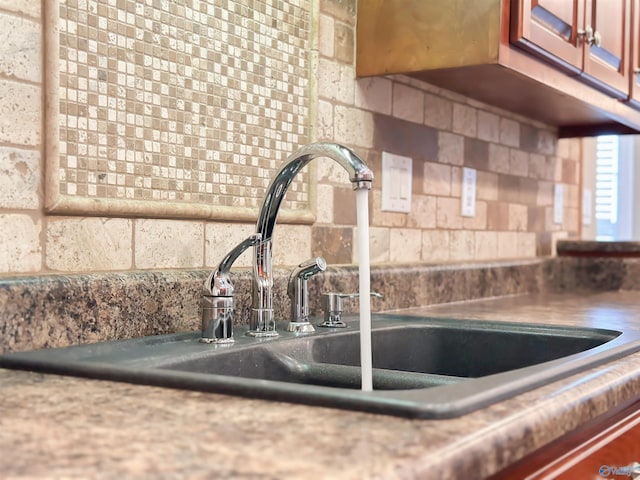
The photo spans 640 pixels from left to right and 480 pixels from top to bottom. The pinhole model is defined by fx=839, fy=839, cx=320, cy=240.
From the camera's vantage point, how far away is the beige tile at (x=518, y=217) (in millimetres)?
2518

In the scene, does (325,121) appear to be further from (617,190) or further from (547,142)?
(617,190)

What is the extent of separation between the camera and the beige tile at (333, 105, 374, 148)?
67.4 inches

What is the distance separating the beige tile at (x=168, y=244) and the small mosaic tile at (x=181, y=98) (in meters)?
0.04

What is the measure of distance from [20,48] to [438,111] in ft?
4.03

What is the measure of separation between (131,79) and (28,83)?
17 cm

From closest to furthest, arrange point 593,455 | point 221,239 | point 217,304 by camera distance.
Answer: point 593,455, point 217,304, point 221,239

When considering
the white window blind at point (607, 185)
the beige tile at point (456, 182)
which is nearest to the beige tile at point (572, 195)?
the white window blind at point (607, 185)

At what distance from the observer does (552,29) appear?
1781 mm

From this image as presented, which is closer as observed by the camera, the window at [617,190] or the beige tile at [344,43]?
the beige tile at [344,43]

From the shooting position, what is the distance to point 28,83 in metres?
1.07

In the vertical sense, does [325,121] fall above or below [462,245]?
above

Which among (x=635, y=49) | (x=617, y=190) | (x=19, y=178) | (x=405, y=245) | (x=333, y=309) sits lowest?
(x=333, y=309)

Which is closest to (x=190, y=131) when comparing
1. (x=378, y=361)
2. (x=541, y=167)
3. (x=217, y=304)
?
(x=217, y=304)

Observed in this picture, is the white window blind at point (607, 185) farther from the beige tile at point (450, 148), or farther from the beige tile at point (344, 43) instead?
the beige tile at point (344, 43)
